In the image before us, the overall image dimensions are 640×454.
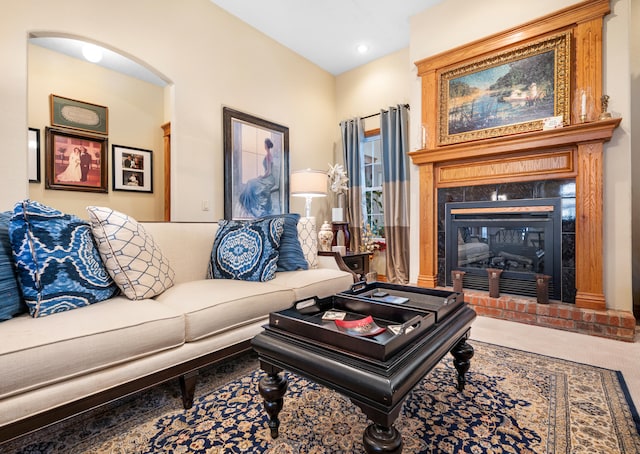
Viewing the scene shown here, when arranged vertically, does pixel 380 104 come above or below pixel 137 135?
above

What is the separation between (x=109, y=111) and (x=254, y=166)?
6.34ft

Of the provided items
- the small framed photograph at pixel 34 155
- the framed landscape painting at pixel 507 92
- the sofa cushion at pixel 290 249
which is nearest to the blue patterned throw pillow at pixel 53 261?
the sofa cushion at pixel 290 249

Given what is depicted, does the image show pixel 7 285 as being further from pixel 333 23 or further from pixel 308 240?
pixel 333 23

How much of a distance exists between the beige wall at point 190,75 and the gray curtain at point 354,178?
1.61ft

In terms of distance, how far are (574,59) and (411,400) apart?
10.2 feet

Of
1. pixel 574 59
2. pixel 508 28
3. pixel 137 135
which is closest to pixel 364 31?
pixel 508 28

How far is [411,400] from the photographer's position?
1491mm

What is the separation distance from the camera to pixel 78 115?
137 inches

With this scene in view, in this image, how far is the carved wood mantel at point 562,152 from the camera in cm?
249

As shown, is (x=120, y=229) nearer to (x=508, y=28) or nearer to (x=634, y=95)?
(x=508, y=28)

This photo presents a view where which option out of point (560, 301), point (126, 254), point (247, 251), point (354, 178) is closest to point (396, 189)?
point (354, 178)

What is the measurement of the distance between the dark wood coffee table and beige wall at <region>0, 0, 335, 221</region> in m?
2.18

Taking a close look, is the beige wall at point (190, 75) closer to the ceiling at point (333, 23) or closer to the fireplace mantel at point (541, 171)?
the ceiling at point (333, 23)

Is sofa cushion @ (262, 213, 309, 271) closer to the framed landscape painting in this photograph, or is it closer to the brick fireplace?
the brick fireplace
